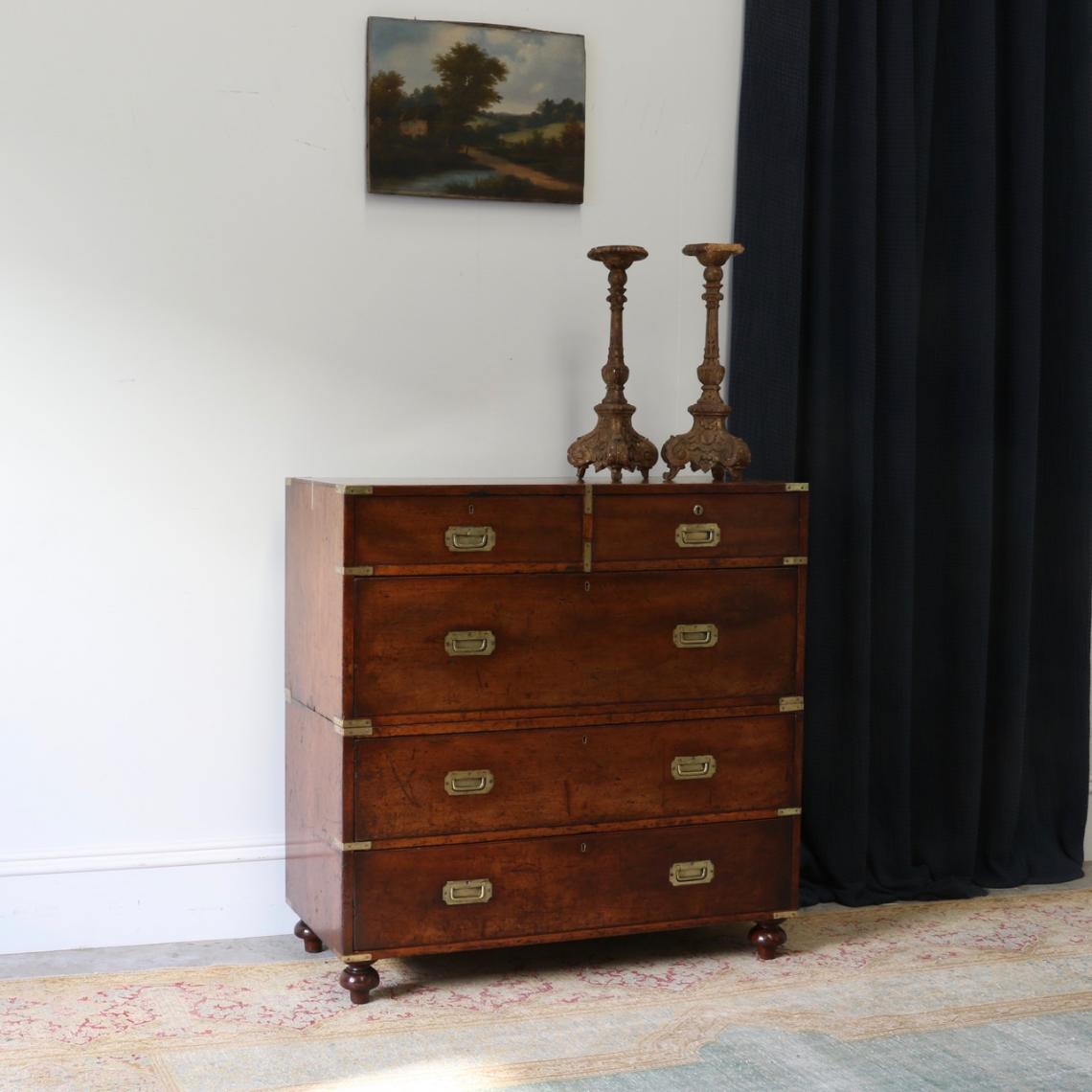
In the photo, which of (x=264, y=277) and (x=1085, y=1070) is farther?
(x=264, y=277)

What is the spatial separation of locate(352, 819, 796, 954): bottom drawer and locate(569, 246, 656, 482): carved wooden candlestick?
0.84 m

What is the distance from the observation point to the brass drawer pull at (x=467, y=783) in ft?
9.86

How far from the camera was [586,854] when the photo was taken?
3.12 metres

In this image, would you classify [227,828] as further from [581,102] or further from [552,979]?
[581,102]

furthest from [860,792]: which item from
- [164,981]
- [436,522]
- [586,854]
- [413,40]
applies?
[413,40]

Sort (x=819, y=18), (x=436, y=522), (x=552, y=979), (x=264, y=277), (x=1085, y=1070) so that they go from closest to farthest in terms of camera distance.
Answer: (x=1085, y=1070) → (x=436, y=522) → (x=552, y=979) → (x=264, y=277) → (x=819, y=18)

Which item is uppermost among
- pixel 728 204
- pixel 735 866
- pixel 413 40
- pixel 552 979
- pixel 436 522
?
pixel 413 40

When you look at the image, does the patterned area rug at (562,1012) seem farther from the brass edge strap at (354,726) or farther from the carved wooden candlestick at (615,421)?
the carved wooden candlestick at (615,421)

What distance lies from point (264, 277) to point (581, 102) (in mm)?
895

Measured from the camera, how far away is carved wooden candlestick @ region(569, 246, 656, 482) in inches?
130

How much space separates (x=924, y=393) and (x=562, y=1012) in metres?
1.92

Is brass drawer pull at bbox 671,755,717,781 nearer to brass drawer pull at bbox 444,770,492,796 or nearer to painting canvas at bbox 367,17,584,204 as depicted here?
brass drawer pull at bbox 444,770,492,796

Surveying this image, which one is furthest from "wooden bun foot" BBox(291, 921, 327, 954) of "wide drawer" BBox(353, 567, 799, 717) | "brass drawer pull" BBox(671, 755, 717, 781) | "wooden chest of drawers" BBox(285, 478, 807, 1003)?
"brass drawer pull" BBox(671, 755, 717, 781)

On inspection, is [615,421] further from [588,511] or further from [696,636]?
[696,636]
